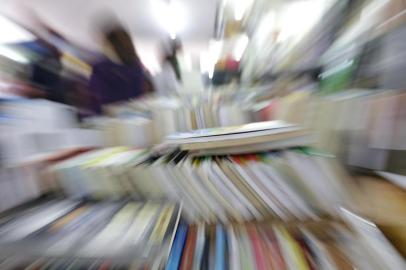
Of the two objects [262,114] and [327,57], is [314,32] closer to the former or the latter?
[327,57]

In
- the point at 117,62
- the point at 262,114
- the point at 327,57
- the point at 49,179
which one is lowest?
the point at 49,179

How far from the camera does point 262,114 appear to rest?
899 millimetres

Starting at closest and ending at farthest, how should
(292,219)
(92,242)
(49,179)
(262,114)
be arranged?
1. (92,242)
2. (292,219)
3. (49,179)
4. (262,114)

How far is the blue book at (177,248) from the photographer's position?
0.39 meters

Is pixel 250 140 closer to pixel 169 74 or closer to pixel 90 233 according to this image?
pixel 90 233

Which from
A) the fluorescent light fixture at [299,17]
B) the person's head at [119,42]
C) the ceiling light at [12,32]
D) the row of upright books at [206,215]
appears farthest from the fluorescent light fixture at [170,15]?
the row of upright books at [206,215]

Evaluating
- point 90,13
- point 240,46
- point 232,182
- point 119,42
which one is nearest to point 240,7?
point 240,46

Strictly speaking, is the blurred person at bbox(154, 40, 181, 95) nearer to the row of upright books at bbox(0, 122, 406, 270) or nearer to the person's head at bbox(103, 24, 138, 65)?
the person's head at bbox(103, 24, 138, 65)

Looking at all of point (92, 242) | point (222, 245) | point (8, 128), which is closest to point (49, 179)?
point (8, 128)

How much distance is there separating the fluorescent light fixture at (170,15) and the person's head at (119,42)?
39cm

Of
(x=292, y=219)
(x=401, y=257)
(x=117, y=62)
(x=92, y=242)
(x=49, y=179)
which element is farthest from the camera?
(x=117, y=62)

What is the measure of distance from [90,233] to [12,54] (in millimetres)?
903

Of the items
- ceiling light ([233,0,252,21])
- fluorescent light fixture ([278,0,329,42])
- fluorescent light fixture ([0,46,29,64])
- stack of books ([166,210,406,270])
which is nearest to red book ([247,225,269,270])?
stack of books ([166,210,406,270])

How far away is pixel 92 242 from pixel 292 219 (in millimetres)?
496
